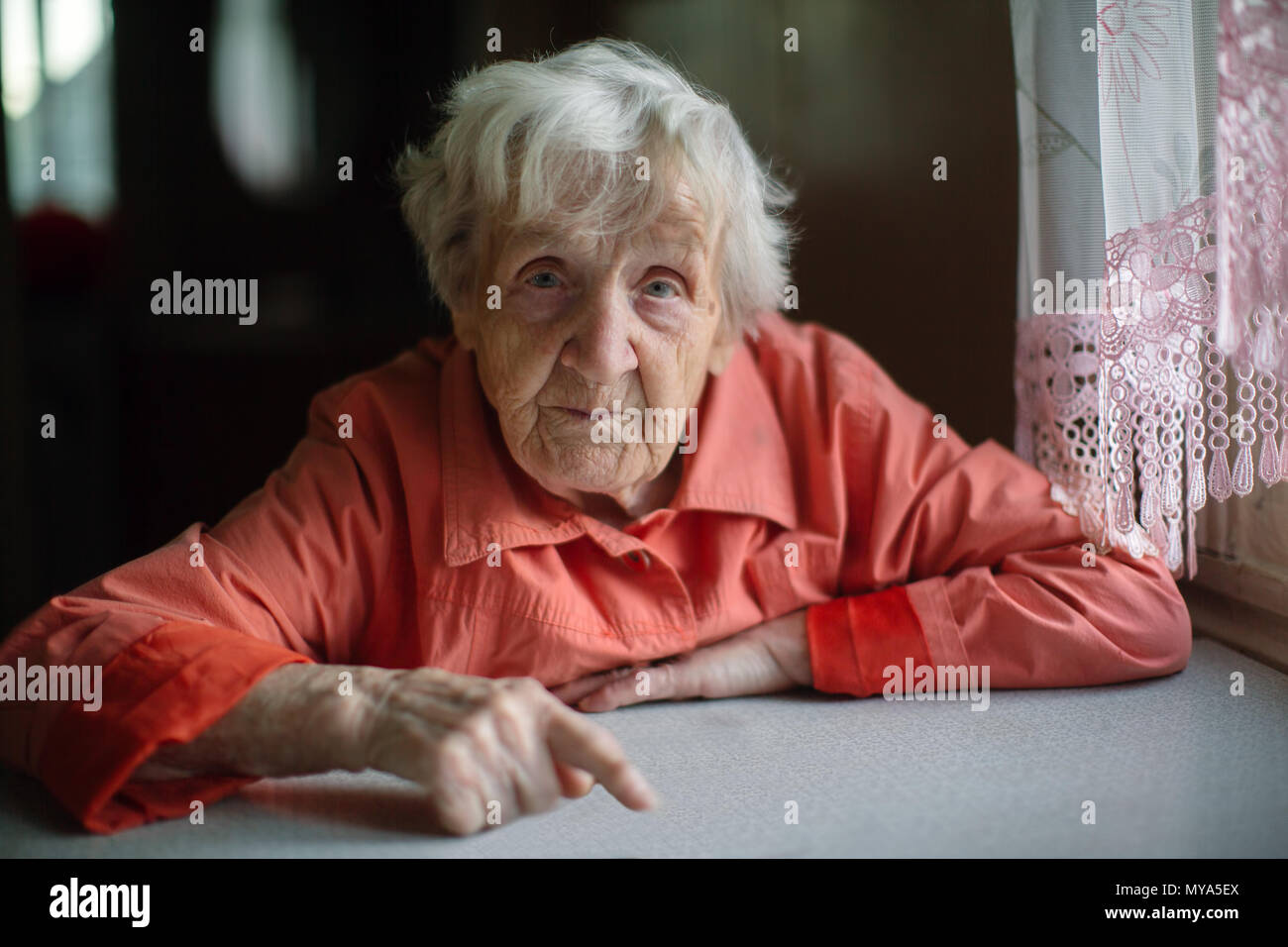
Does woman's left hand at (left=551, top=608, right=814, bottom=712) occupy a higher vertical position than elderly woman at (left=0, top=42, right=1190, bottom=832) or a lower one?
lower

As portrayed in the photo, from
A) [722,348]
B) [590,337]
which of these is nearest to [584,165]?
[590,337]

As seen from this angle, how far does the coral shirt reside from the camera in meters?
1.28

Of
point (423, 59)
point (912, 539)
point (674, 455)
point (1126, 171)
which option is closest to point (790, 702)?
point (912, 539)

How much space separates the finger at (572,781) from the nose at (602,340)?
0.45 m

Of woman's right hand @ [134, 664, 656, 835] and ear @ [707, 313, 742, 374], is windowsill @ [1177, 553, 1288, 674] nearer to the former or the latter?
ear @ [707, 313, 742, 374]

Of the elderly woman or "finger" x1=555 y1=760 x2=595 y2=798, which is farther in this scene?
the elderly woman

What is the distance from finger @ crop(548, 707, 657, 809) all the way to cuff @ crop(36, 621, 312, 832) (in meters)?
0.30

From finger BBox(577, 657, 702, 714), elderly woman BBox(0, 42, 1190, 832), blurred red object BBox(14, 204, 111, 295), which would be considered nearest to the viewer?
elderly woman BBox(0, 42, 1190, 832)

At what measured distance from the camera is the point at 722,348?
4.78ft

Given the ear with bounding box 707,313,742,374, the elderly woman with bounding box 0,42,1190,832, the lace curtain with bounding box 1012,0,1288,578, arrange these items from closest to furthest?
the lace curtain with bounding box 1012,0,1288,578 → the elderly woman with bounding box 0,42,1190,832 → the ear with bounding box 707,313,742,374

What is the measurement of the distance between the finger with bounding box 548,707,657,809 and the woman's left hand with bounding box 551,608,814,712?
369mm

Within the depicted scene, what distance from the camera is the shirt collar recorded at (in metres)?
1.32

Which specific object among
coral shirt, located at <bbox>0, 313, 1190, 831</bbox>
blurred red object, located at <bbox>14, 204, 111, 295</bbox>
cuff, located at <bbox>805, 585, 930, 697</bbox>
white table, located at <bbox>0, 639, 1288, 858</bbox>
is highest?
blurred red object, located at <bbox>14, 204, 111, 295</bbox>

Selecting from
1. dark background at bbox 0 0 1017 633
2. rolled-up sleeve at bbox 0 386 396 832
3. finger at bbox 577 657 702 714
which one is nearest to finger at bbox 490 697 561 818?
rolled-up sleeve at bbox 0 386 396 832
